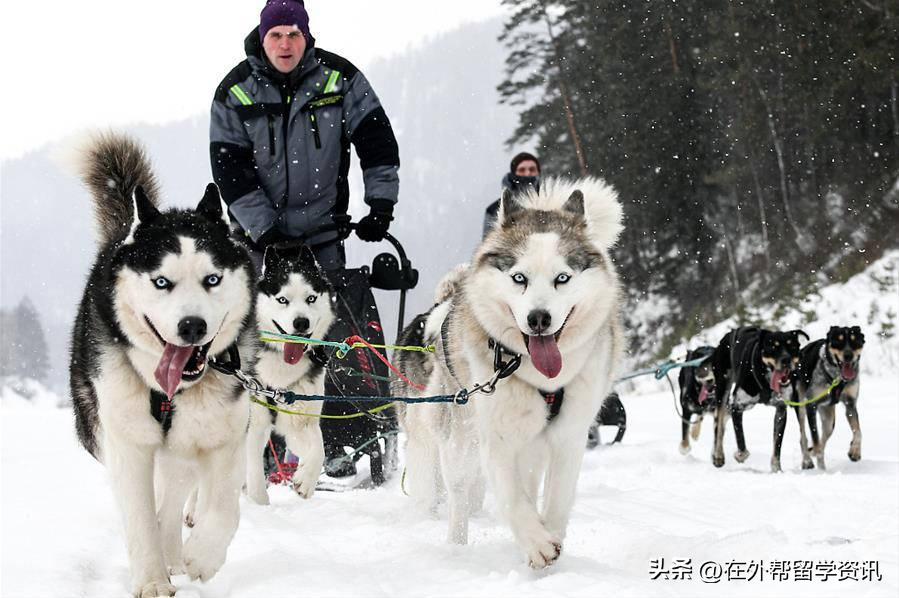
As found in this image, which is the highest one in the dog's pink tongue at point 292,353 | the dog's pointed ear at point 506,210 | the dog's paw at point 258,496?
the dog's pointed ear at point 506,210

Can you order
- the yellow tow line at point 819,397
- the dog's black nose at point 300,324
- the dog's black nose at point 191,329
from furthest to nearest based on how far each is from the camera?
1. the yellow tow line at point 819,397
2. the dog's black nose at point 300,324
3. the dog's black nose at point 191,329

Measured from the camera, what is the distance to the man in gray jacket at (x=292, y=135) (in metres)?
4.16

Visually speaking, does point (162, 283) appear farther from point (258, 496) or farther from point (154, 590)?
point (258, 496)

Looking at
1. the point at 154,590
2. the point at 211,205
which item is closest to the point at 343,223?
the point at 211,205

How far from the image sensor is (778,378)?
23.7ft

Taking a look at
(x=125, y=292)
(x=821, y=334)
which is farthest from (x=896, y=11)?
(x=125, y=292)

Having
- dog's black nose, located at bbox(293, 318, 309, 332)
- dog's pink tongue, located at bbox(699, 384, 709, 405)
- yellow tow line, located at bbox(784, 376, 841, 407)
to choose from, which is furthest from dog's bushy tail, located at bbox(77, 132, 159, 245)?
dog's pink tongue, located at bbox(699, 384, 709, 405)

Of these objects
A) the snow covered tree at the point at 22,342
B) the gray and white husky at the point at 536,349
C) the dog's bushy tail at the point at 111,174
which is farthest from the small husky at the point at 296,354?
the snow covered tree at the point at 22,342

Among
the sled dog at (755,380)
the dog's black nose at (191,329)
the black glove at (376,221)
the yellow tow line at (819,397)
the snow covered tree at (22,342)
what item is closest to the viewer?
the dog's black nose at (191,329)

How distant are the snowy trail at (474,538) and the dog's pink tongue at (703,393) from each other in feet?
7.51

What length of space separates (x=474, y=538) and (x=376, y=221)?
1680mm

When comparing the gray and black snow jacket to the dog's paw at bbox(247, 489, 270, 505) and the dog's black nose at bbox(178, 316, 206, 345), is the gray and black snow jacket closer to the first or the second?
the dog's paw at bbox(247, 489, 270, 505)

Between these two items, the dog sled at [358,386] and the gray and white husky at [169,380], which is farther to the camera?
the dog sled at [358,386]

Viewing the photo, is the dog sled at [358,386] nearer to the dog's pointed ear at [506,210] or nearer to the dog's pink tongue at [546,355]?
the dog's pointed ear at [506,210]
